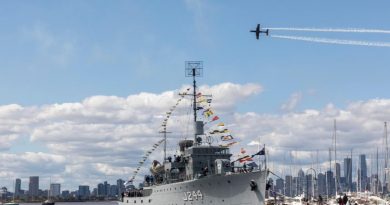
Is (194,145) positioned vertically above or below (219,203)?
above

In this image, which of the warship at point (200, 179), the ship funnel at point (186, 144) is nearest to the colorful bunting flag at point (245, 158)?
the warship at point (200, 179)

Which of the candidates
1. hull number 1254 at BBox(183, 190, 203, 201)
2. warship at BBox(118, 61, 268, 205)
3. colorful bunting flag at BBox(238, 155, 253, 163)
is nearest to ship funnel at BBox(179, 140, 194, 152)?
warship at BBox(118, 61, 268, 205)

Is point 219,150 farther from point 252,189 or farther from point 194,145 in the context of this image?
point 252,189

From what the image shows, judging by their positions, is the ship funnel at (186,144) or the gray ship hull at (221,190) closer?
the gray ship hull at (221,190)

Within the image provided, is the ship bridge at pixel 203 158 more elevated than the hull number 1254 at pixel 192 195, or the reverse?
the ship bridge at pixel 203 158

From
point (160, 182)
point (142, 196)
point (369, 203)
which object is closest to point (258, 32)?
point (160, 182)

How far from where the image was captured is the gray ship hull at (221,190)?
5684 cm

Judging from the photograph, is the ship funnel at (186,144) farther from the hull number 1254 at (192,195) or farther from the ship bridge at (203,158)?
the hull number 1254 at (192,195)

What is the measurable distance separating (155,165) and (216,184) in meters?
19.7

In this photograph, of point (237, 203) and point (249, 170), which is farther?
point (249, 170)

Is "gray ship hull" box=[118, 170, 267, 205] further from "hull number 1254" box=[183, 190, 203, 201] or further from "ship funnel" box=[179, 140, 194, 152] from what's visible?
"ship funnel" box=[179, 140, 194, 152]

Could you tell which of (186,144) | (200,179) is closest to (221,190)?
(200,179)

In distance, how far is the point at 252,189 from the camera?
186 feet

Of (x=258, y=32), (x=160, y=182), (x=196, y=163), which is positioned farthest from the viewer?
(x=160, y=182)
